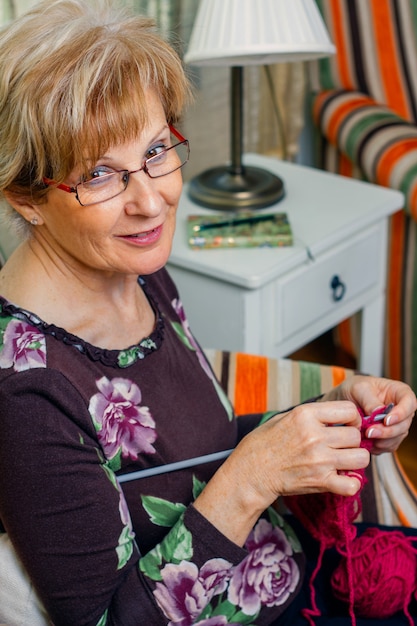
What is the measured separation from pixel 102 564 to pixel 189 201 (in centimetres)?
105

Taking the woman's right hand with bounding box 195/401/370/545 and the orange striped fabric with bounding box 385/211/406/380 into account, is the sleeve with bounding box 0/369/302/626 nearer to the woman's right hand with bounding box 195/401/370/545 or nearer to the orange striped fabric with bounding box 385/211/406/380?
the woman's right hand with bounding box 195/401/370/545

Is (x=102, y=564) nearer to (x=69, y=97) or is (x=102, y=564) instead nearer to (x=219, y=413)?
(x=219, y=413)

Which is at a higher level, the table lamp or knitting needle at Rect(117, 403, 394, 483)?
the table lamp

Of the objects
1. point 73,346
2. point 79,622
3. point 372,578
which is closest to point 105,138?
point 73,346

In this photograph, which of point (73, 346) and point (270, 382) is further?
point (270, 382)

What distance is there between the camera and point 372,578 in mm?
1044

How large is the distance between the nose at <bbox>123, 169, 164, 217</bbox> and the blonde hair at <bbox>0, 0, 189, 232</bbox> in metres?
0.05

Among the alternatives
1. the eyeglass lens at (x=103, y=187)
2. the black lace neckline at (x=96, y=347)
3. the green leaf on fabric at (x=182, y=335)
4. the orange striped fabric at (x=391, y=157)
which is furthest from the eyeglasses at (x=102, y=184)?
the orange striped fabric at (x=391, y=157)

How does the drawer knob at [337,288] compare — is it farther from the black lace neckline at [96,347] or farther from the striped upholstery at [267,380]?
the black lace neckline at [96,347]

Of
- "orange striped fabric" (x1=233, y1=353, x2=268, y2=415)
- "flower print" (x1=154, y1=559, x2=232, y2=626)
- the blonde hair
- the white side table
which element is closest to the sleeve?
"flower print" (x1=154, y1=559, x2=232, y2=626)

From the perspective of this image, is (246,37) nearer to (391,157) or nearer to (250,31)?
(250,31)

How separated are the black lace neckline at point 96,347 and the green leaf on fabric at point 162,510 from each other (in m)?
0.15

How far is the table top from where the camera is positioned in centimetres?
158

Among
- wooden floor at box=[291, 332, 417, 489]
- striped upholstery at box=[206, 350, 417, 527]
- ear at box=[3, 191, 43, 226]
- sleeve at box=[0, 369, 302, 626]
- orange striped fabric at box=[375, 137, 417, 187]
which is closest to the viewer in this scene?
sleeve at box=[0, 369, 302, 626]
